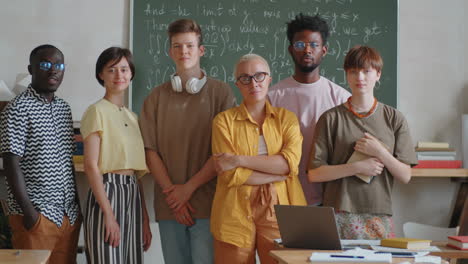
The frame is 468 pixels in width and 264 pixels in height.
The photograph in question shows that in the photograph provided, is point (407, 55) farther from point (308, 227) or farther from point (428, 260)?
point (428, 260)

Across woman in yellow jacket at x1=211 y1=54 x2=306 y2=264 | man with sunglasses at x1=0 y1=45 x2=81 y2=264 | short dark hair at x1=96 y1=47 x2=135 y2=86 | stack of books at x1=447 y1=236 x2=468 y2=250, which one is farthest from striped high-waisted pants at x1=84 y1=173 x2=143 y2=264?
stack of books at x1=447 y1=236 x2=468 y2=250

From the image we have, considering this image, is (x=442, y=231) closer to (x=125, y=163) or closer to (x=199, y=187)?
(x=199, y=187)

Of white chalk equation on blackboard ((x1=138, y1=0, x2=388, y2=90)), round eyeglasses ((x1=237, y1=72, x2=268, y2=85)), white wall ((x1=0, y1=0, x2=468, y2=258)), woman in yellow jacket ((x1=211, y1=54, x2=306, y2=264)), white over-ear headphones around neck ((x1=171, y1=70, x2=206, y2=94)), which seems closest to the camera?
woman in yellow jacket ((x1=211, y1=54, x2=306, y2=264))

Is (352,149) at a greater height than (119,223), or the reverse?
(352,149)

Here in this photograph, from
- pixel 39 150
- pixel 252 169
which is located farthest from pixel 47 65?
pixel 252 169

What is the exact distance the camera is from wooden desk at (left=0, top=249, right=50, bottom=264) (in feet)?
6.39

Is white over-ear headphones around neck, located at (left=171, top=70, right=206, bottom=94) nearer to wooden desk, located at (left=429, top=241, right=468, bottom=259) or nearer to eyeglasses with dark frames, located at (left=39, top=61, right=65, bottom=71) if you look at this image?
eyeglasses with dark frames, located at (left=39, top=61, right=65, bottom=71)

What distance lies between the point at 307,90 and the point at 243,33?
4.55 ft

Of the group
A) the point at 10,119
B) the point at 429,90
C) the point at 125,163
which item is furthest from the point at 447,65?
the point at 10,119

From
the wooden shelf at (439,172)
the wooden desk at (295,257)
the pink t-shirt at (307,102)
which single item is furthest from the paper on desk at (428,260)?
the wooden shelf at (439,172)

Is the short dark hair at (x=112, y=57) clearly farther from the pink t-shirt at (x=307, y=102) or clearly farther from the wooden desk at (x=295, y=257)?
the wooden desk at (x=295, y=257)

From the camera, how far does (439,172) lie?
4.03 metres

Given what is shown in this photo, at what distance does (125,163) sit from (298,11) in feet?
7.09

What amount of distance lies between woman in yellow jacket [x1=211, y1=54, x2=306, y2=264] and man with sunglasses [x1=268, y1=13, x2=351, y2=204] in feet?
0.82
